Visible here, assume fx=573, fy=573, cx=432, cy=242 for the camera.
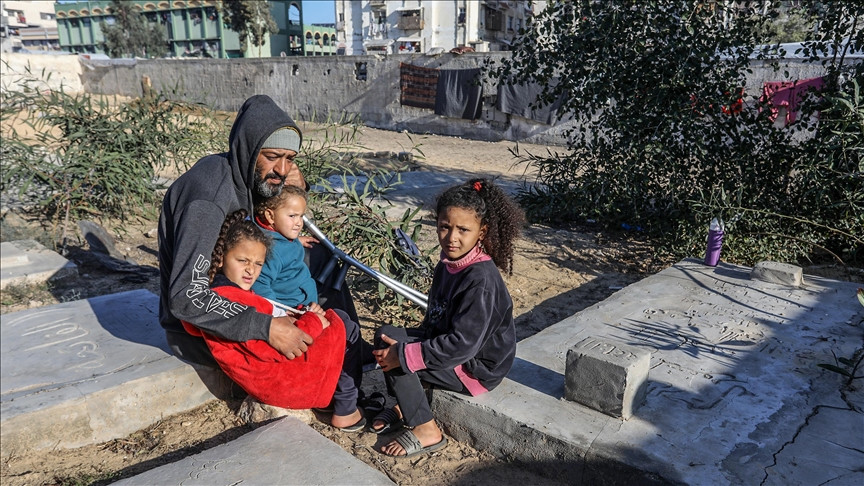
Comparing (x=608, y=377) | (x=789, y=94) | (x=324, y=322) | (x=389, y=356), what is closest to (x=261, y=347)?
(x=324, y=322)

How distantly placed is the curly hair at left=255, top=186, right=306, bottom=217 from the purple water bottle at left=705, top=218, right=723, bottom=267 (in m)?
3.15

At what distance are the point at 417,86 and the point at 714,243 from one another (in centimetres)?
1406

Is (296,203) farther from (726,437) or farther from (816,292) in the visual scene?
(816,292)

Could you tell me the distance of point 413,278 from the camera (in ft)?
13.4

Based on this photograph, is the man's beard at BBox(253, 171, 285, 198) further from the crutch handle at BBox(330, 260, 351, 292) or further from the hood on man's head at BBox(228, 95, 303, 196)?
the crutch handle at BBox(330, 260, 351, 292)

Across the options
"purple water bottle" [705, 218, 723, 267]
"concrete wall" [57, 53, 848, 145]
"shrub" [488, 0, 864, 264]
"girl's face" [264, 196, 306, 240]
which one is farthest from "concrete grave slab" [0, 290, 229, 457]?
"concrete wall" [57, 53, 848, 145]

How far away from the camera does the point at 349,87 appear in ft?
62.3

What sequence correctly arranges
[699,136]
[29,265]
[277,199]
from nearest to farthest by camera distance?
[277,199] < [29,265] < [699,136]

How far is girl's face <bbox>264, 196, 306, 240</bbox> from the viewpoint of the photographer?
9.01 feet

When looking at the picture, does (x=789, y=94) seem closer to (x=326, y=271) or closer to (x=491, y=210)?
(x=491, y=210)

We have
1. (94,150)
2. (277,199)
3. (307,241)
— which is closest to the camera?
(277,199)

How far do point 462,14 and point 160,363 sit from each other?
116ft

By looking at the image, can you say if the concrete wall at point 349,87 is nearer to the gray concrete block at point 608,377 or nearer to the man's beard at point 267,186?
the gray concrete block at point 608,377

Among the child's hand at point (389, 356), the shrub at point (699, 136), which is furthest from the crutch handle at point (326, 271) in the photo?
the shrub at point (699, 136)
